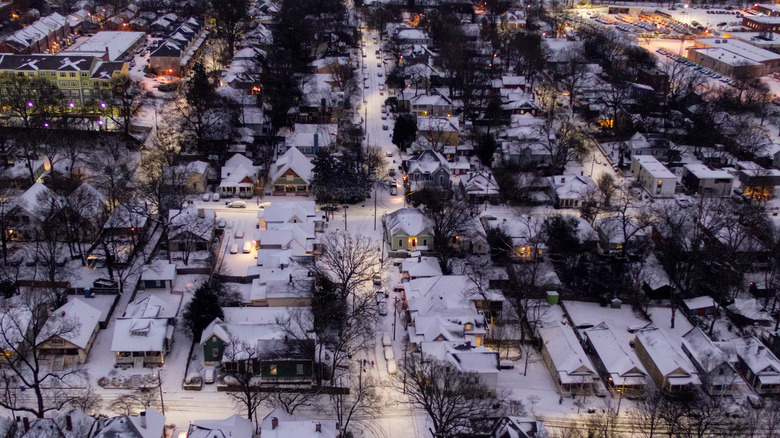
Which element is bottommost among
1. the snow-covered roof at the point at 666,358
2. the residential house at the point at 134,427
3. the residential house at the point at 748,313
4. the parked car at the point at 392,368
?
the parked car at the point at 392,368

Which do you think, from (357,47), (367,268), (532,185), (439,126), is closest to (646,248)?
(532,185)

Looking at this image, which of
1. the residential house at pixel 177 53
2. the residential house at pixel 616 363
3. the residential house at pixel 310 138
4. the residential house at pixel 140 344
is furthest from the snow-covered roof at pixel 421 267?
the residential house at pixel 177 53

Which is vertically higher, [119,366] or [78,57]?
[78,57]

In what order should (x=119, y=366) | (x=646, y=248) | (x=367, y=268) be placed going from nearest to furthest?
1. (x=119, y=366)
2. (x=367, y=268)
3. (x=646, y=248)

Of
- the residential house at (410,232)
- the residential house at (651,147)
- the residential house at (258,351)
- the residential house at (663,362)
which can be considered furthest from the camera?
the residential house at (651,147)

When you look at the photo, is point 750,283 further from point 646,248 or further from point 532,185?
point 532,185

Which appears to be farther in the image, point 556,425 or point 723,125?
point 723,125

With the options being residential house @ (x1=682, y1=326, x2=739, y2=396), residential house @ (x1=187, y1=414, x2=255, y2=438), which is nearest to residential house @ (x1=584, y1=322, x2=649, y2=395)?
residential house @ (x1=682, y1=326, x2=739, y2=396)

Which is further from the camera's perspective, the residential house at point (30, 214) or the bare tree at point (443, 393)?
the residential house at point (30, 214)

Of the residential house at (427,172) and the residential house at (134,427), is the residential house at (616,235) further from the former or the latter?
the residential house at (134,427)
